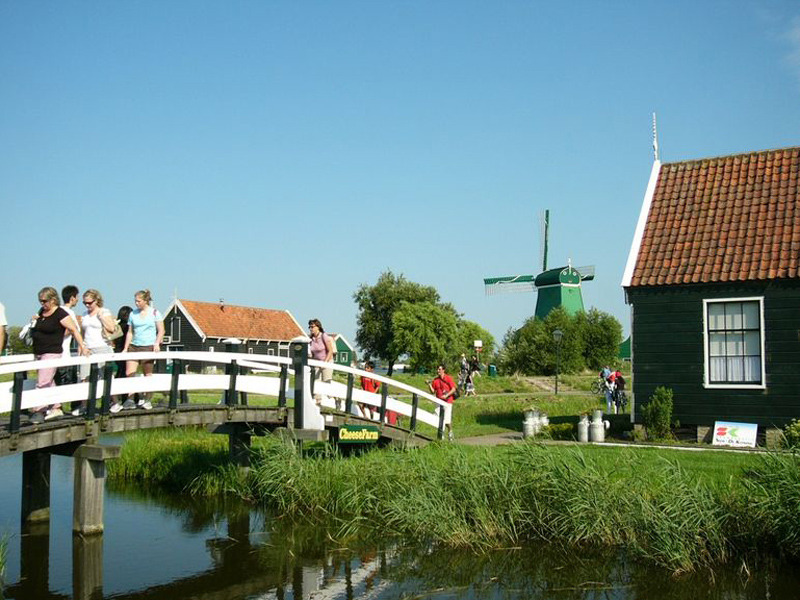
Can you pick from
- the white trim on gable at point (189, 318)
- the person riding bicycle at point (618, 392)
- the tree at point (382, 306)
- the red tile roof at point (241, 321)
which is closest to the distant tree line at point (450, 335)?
the tree at point (382, 306)

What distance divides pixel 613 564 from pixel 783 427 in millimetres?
7528

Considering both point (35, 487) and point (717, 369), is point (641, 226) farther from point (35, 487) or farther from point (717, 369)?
point (35, 487)

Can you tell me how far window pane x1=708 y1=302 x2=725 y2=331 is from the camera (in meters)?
15.8

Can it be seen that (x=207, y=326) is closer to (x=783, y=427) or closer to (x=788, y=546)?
(x=783, y=427)

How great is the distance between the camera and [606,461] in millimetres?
11086

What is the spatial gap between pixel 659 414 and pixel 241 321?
47.1 metres

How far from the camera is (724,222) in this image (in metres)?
16.5

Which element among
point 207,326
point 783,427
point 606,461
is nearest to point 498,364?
point 207,326

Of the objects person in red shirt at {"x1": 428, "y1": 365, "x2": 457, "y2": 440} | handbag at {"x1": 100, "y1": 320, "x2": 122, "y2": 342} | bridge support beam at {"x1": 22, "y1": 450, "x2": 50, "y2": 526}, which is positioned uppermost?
handbag at {"x1": 100, "y1": 320, "x2": 122, "y2": 342}

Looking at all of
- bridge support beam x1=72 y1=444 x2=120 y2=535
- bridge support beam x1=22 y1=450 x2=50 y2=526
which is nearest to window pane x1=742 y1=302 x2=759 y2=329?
bridge support beam x1=72 y1=444 x2=120 y2=535

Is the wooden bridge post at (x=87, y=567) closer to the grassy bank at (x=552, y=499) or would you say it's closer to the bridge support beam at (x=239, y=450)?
the grassy bank at (x=552, y=499)

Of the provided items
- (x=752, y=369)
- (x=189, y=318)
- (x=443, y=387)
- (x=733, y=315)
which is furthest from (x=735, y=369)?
(x=189, y=318)

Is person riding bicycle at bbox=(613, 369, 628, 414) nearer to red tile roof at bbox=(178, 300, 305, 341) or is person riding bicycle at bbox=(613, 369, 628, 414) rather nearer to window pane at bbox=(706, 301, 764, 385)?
window pane at bbox=(706, 301, 764, 385)

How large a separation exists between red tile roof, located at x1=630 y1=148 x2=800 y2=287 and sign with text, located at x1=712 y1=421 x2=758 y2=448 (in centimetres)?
261
